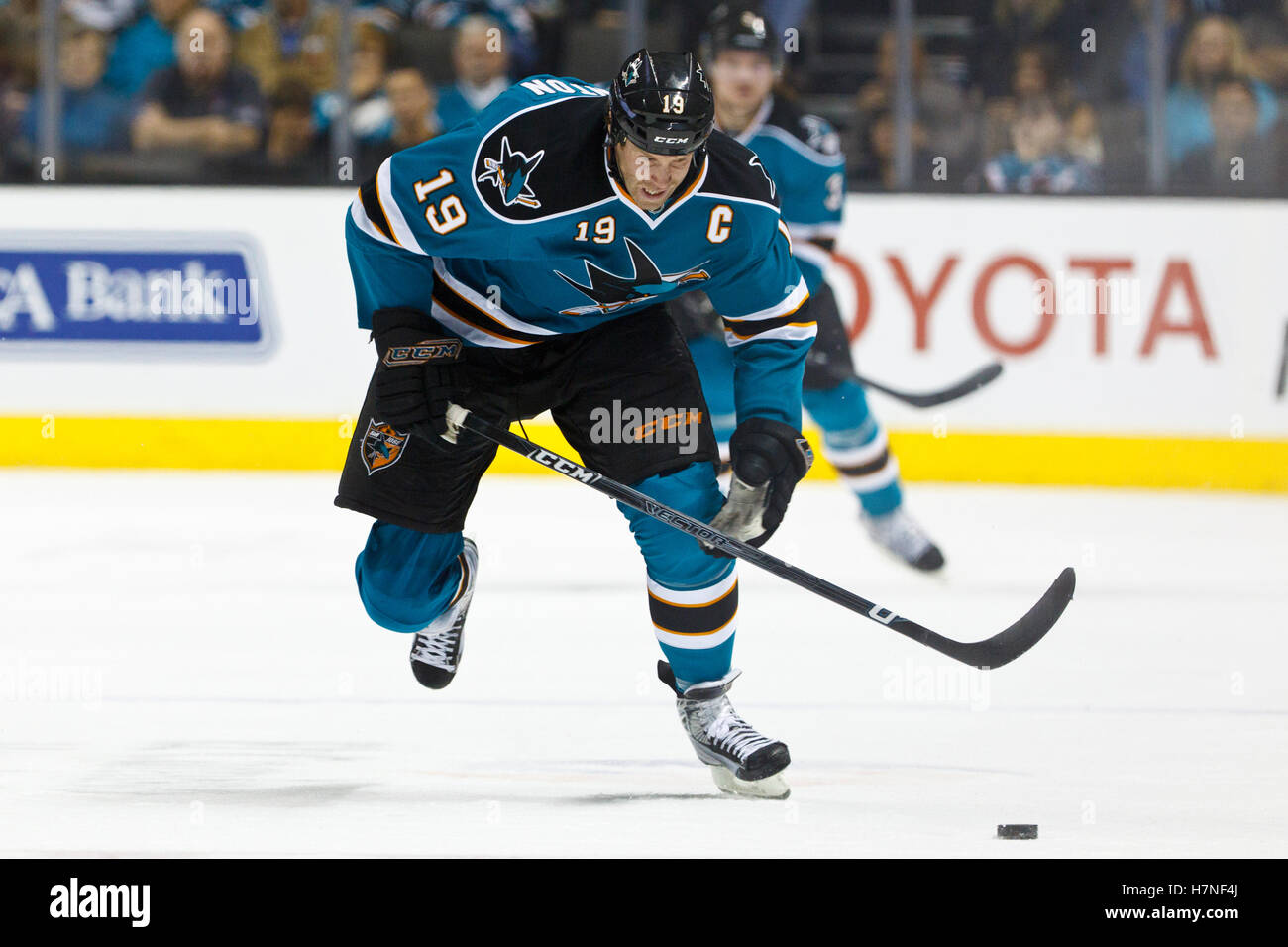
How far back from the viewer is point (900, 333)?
6305 millimetres

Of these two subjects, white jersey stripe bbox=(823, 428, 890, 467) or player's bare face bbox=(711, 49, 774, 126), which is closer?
player's bare face bbox=(711, 49, 774, 126)

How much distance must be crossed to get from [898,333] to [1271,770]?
333 centimetres

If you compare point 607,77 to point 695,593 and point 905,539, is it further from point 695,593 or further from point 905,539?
point 695,593

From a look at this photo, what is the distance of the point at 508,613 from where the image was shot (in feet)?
14.7

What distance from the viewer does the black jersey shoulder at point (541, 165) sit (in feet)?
9.10

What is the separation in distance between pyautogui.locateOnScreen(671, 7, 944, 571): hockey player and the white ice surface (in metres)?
0.19

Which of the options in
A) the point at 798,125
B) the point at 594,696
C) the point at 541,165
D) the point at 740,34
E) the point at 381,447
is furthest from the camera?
the point at 798,125

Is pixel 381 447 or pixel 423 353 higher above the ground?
pixel 423 353

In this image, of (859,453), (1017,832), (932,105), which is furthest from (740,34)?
(1017,832)

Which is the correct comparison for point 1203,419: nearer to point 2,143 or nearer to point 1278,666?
point 1278,666

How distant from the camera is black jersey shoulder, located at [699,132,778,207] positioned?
2.78 m

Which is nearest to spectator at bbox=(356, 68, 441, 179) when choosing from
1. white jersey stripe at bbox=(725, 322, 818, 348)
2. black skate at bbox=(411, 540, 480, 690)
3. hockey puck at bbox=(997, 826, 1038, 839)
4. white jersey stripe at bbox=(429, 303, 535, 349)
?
black skate at bbox=(411, 540, 480, 690)

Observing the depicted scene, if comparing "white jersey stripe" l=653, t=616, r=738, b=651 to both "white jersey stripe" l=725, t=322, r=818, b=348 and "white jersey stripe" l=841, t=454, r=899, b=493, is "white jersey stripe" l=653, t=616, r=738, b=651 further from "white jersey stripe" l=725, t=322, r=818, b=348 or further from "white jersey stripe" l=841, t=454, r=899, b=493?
"white jersey stripe" l=841, t=454, r=899, b=493

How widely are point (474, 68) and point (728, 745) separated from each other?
395cm
